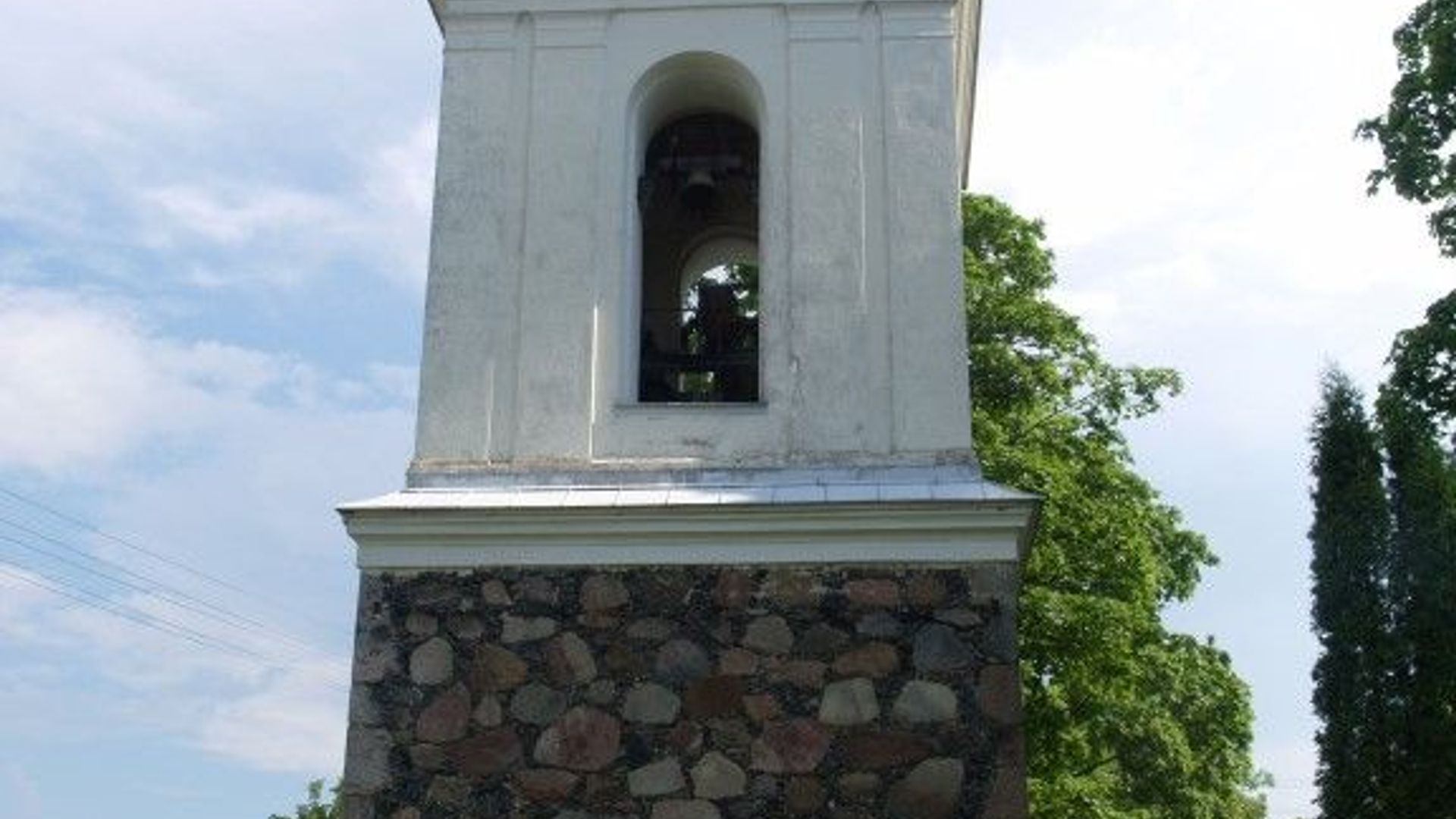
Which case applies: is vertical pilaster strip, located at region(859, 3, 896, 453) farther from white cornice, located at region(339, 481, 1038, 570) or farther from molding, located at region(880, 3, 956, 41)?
white cornice, located at region(339, 481, 1038, 570)

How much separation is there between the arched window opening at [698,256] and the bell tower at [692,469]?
1.1 inches

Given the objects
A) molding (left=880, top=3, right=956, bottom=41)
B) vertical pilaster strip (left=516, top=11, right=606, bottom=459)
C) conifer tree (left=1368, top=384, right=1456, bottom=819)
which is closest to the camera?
vertical pilaster strip (left=516, top=11, right=606, bottom=459)

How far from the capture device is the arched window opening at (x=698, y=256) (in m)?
6.89

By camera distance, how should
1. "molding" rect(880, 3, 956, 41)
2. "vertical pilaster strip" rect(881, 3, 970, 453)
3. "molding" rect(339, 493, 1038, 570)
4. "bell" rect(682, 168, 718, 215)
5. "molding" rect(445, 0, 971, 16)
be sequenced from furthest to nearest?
"bell" rect(682, 168, 718, 215) → "molding" rect(445, 0, 971, 16) → "molding" rect(880, 3, 956, 41) → "vertical pilaster strip" rect(881, 3, 970, 453) → "molding" rect(339, 493, 1038, 570)

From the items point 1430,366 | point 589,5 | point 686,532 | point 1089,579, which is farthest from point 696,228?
point 1089,579

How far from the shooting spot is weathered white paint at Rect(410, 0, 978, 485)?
19.9ft

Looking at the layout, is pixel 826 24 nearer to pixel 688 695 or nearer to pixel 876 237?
pixel 876 237

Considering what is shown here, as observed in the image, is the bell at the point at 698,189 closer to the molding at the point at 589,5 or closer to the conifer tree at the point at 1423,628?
the molding at the point at 589,5

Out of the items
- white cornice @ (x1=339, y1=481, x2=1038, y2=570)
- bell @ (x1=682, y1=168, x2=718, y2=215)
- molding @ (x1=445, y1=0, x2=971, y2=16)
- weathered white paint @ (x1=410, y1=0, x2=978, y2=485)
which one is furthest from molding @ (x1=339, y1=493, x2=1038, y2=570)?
molding @ (x1=445, y1=0, x2=971, y2=16)

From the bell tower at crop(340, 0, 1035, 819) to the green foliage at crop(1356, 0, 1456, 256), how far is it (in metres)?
4.97

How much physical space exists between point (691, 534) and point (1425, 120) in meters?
7.11

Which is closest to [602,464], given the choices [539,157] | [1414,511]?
[539,157]

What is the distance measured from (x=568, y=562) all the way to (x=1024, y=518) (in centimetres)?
168

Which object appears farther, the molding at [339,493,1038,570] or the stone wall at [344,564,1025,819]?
the molding at [339,493,1038,570]
